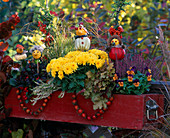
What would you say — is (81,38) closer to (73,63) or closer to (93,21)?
(73,63)

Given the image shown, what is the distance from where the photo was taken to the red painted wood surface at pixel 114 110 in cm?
188

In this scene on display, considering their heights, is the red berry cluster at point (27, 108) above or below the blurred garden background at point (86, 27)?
below

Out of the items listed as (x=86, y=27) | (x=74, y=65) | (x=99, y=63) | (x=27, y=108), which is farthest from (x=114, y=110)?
(x=86, y=27)

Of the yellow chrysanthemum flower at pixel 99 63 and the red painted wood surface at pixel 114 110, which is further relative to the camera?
the yellow chrysanthemum flower at pixel 99 63

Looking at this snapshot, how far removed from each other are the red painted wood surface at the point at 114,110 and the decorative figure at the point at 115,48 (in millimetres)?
389

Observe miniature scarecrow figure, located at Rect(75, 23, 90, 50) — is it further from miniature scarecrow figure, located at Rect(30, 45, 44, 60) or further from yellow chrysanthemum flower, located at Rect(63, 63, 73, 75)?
miniature scarecrow figure, located at Rect(30, 45, 44, 60)

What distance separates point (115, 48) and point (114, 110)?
60cm

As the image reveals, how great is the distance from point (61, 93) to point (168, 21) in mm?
2191

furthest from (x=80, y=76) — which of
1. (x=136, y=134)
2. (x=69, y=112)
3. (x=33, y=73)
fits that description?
(x=136, y=134)

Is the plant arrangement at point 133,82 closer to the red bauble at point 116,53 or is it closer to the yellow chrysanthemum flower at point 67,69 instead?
the red bauble at point 116,53

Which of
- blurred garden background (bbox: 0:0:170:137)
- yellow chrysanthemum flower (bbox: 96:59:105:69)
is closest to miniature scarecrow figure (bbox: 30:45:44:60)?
blurred garden background (bbox: 0:0:170:137)

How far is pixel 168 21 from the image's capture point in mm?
3291

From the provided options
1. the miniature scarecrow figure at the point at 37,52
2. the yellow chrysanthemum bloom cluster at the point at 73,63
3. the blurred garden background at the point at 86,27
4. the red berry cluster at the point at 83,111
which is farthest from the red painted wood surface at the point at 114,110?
the miniature scarecrow figure at the point at 37,52

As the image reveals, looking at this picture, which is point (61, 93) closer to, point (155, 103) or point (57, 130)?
point (57, 130)
